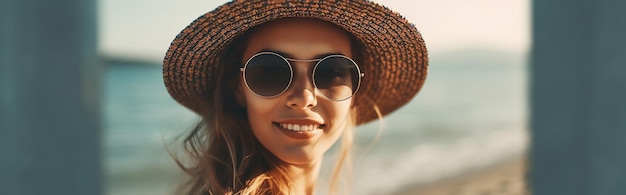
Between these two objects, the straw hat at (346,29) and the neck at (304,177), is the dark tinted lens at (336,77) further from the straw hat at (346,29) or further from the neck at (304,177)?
the neck at (304,177)

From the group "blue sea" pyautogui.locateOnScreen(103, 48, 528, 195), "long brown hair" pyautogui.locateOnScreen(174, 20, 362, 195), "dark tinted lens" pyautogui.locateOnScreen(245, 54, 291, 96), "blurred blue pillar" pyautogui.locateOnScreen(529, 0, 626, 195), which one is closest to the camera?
"dark tinted lens" pyautogui.locateOnScreen(245, 54, 291, 96)

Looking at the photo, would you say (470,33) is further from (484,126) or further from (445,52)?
(484,126)

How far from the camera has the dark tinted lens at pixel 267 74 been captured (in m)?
1.59

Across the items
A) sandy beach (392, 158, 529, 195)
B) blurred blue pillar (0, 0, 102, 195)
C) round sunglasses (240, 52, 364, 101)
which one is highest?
round sunglasses (240, 52, 364, 101)

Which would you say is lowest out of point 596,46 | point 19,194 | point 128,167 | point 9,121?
point 128,167

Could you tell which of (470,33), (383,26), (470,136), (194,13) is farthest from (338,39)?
(470,33)

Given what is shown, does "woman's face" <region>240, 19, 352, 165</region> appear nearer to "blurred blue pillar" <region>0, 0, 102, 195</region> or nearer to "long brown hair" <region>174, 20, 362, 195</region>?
"long brown hair" <region>174, 20, 362, 195</region>

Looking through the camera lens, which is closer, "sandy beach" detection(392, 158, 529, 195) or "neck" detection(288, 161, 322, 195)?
"neck" detection(288, 161, 322, 195)

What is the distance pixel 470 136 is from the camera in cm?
1300

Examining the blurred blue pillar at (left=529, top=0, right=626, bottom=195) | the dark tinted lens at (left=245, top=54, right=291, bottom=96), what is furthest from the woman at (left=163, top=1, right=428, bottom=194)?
the blurred blue pillar at (left=529, top=0, right=626, bottom=195)

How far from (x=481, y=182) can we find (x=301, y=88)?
7.76m

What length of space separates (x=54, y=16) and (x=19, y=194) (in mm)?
896

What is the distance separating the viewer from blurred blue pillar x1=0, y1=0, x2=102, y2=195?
405 cm

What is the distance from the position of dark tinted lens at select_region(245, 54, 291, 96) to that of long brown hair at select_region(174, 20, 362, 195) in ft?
0.41
